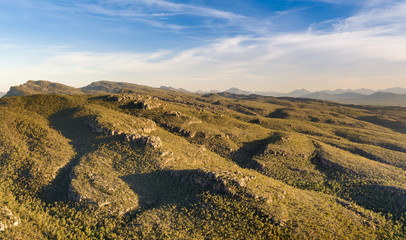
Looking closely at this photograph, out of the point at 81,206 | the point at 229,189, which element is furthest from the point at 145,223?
the point at 229,189

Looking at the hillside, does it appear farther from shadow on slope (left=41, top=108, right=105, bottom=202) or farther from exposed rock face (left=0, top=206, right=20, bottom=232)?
shadow on slope (left=41, top=108, right=105, bottom=202)

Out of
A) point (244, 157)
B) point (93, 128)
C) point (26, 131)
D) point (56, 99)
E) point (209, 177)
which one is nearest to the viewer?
point (209, 177)

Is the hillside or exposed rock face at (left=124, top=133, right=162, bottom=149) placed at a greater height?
exposed rock face at (left=124, top=133, right=162, bottom=149)

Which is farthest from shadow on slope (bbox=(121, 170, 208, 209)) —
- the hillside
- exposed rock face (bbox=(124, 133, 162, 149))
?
exposed rock face (bbox=(124, 133, 162, 149))

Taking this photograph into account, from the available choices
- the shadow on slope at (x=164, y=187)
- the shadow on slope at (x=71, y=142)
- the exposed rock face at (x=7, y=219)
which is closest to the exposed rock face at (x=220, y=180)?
the shadow on slope at (x=164, y=187)

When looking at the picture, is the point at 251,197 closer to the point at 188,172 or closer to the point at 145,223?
the point at 188,172

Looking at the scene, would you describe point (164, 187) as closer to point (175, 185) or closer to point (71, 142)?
point (175, 185)
